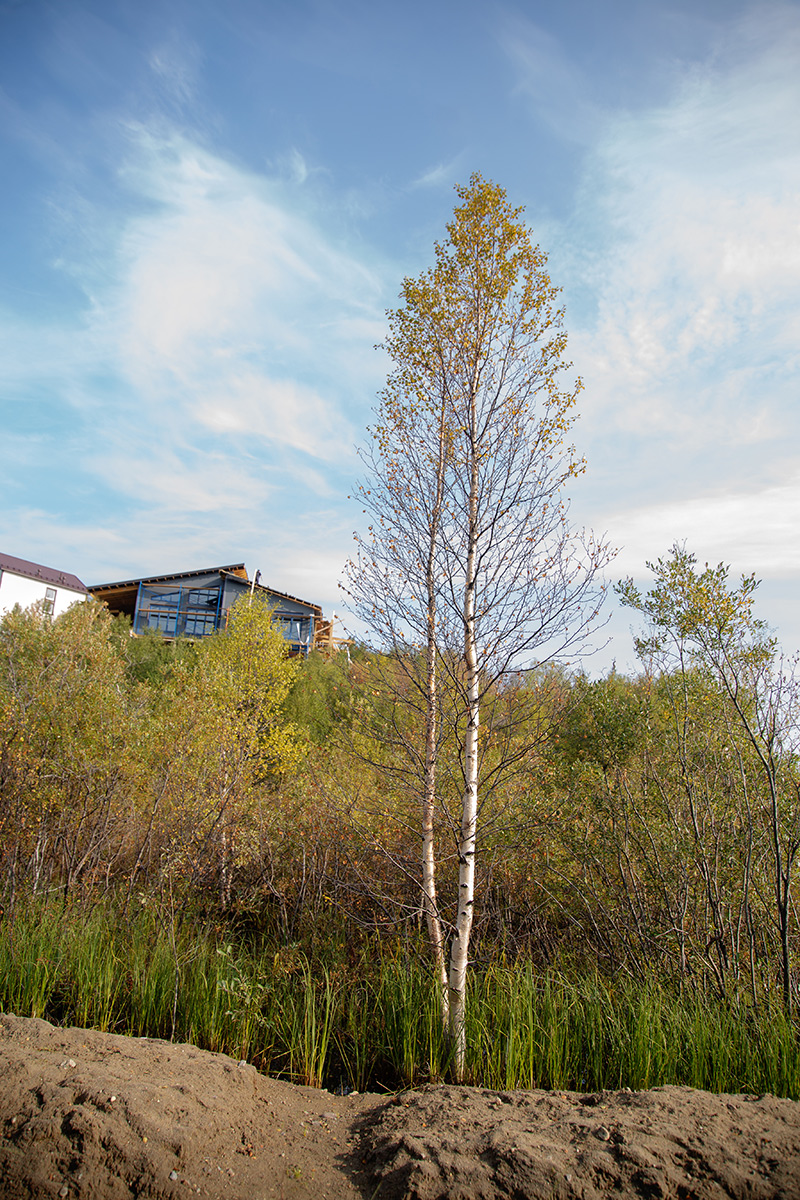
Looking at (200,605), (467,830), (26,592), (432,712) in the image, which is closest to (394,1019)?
(467,830)

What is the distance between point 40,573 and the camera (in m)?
48.4

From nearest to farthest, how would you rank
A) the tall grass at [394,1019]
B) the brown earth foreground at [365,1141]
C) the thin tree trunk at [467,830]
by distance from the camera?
the brown earth foreground at [365,1141] → the tall grass at [394,1019] → the thin tree trunk at [467,830]

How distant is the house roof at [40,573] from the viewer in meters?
45.7

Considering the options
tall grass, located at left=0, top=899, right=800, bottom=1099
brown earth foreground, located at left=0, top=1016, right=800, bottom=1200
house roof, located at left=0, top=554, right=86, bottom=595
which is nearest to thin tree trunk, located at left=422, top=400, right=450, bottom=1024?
tall grass, located at left=0, top=899, right=800, bottom=1099

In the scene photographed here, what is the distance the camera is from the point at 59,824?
8867 millimetres

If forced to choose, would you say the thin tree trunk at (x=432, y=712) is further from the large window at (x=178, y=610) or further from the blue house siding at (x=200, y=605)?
the large window at (x=178, y=610)

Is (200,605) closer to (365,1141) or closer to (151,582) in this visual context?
(151,582)

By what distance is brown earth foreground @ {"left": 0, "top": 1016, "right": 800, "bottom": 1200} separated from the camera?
3.26 m

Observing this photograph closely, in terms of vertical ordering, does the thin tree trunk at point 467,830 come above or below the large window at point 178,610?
below

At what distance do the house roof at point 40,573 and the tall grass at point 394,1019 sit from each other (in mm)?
45897

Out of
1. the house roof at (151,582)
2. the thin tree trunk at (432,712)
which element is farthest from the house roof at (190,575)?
the thin tree trunk at (432,712)

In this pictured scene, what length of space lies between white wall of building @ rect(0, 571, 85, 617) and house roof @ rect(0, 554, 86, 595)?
208 millimetres

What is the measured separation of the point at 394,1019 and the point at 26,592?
49.3 metres

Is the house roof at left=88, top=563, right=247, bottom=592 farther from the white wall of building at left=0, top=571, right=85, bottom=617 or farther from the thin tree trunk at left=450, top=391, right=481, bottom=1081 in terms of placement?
the thin tree trunk at left=450, top=391, right=481, bottom=1081
